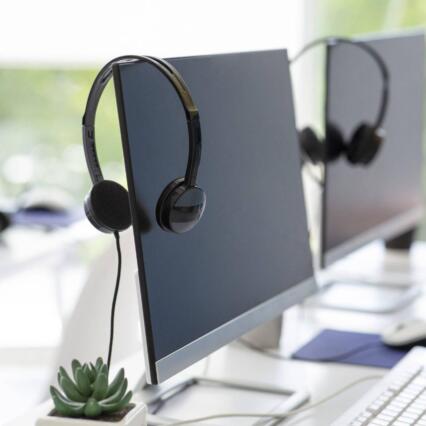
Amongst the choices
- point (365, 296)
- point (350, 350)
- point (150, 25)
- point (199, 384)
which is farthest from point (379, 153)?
point (150, 25)

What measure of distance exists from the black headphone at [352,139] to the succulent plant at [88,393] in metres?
0.72

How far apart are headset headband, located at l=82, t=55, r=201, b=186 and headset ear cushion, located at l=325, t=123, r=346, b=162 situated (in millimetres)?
584

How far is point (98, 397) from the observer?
106 cm

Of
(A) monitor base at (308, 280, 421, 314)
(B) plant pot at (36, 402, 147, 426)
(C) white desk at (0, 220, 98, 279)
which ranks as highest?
(B) plant pot at (36, 402, 147, 426)

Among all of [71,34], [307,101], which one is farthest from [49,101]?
[307,101]

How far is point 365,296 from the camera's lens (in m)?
1.96

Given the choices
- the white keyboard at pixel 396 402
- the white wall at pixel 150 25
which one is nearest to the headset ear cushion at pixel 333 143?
the white keyboard at pixel 396 402

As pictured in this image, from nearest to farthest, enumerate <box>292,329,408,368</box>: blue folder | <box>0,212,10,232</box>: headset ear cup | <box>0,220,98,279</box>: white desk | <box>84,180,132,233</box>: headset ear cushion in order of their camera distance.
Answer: <box>84,180,132,233</box>: headset ear cushion
<box>292,329,408,368</box>: blue folder
<box>0,220,98,279</box>: white desk
<box>0,212,10,232</box>: headset ear cup

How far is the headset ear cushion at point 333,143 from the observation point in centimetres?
167

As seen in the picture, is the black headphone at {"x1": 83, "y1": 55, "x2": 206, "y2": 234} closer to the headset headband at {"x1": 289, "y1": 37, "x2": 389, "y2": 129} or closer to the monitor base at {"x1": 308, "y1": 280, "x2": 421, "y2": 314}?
the headset headband at {"x1": 289, "y1": 37, "x2": 389, "y2": 129}

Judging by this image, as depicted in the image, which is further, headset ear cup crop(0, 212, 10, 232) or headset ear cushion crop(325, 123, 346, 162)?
headset ear cup crop(0, 212, 10, 232)

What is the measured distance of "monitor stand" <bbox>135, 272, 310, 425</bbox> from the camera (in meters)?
1.31

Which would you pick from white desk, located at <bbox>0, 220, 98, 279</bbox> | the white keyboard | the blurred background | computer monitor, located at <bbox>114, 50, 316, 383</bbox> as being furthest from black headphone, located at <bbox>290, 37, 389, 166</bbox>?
the blurred background

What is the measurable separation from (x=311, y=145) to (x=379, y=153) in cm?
15
